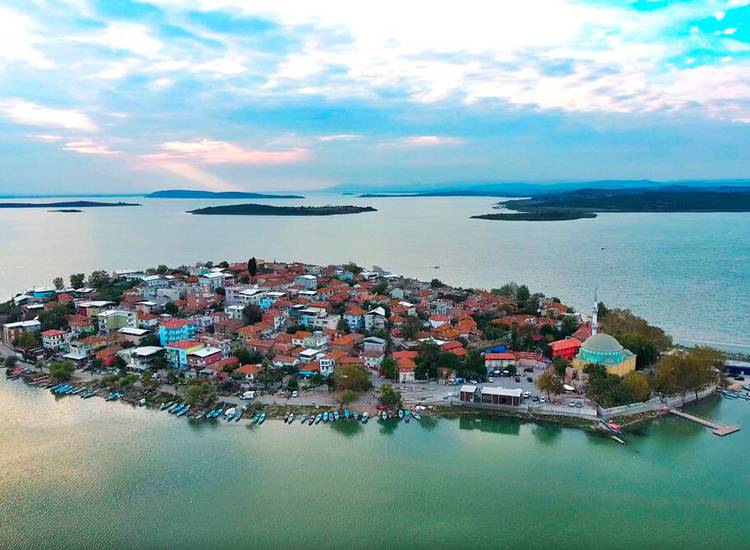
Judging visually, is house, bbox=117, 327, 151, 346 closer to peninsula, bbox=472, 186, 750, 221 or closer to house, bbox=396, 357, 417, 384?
house, bbox=396, 357, 417, 384

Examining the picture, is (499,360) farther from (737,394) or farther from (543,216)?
(543,216)

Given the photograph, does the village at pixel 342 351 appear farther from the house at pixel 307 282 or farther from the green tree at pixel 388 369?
the house at pixel 307 282

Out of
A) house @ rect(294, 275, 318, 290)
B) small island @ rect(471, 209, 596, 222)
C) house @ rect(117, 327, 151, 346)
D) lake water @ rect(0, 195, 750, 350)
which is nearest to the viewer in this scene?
house @ rect(117, 327, 151, 346)

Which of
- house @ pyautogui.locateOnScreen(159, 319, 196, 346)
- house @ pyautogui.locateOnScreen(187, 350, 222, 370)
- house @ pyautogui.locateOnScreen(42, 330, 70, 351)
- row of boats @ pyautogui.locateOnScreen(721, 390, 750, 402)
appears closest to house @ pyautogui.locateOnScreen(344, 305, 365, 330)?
house @ pyautogui.locateOnScreen(159, 319, 196, 346)

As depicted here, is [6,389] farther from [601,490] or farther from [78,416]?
[601,490]

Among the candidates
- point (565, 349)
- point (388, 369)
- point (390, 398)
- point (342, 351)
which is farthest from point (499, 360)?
point (342, 351)

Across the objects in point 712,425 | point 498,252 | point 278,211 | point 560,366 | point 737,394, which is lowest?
point 712,425
